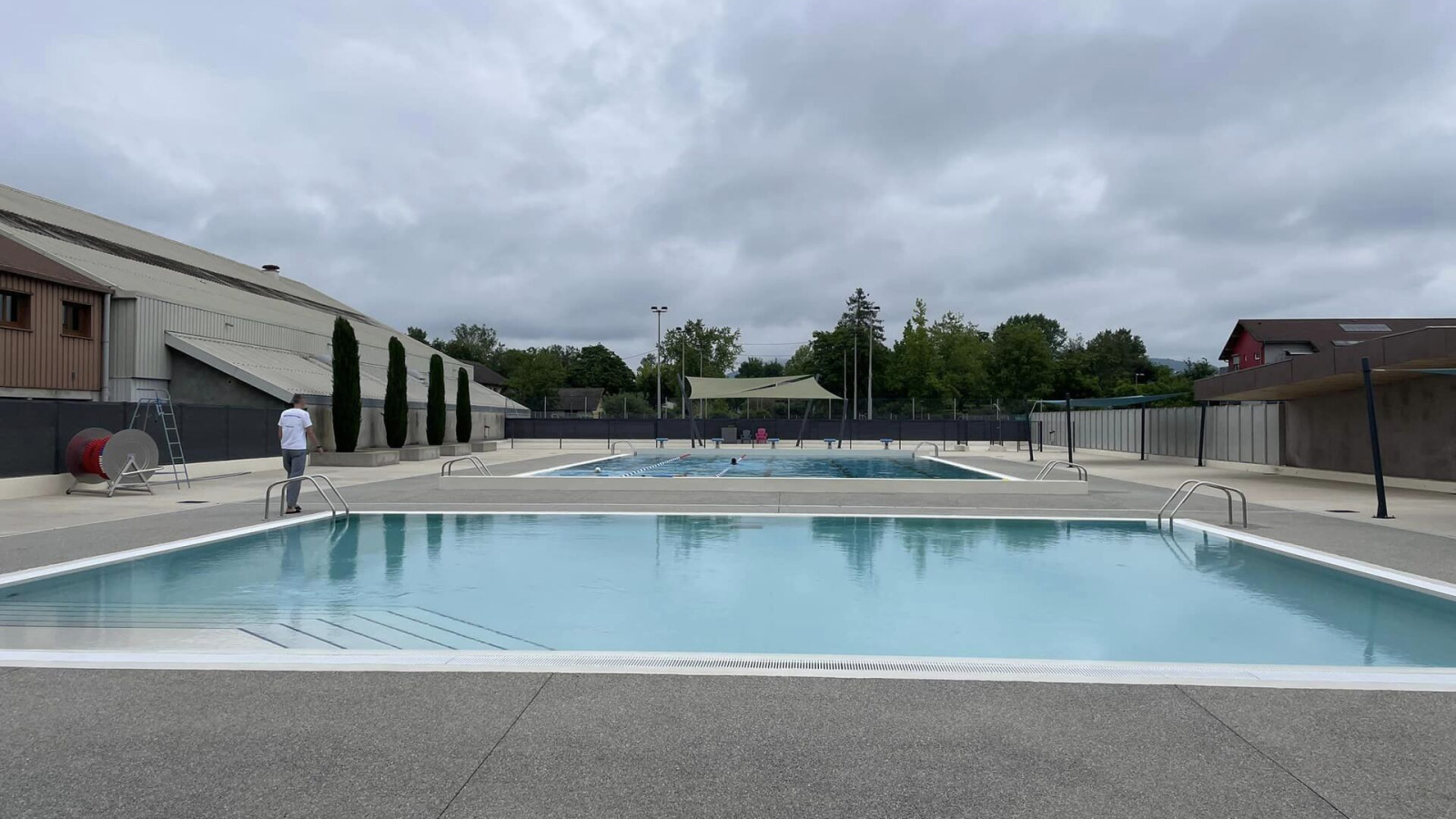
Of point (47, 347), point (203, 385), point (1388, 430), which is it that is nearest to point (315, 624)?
point (1388, 430)

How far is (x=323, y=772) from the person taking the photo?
9.89 ft

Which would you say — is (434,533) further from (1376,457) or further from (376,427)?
(376,427)

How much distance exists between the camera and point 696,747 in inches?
129

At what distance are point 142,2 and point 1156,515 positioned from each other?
56.7 feet

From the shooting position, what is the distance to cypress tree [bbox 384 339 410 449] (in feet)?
85.8

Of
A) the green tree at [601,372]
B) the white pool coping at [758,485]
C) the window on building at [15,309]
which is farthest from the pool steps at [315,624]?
the green tree at [601,372]

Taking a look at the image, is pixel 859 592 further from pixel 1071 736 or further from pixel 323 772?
pixel 323 772

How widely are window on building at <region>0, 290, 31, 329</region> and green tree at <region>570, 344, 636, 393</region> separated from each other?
251 feet

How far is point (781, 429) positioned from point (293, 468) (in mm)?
33202

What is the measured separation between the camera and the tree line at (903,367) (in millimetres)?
52531

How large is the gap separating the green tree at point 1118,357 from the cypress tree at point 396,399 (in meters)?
69.7

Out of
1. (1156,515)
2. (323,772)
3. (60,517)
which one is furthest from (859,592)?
(60,517)

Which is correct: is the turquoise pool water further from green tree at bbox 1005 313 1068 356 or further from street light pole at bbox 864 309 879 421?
green tree at bbox 1005 313 1068 356

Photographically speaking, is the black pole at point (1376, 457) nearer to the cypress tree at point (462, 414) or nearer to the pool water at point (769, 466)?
the pool water at point (769, 466)
